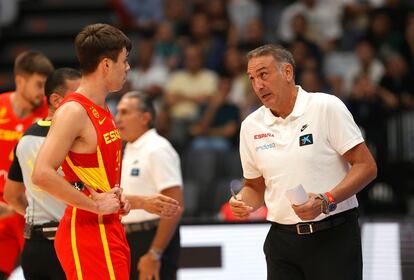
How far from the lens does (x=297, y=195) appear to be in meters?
4.48

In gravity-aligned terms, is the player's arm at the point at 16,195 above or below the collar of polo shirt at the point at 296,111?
below

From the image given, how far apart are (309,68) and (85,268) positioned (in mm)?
7092

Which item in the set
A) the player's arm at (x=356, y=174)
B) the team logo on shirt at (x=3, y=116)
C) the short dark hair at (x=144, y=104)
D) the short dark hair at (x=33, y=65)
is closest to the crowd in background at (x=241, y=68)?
the short dark hair at (x=144, y=104)

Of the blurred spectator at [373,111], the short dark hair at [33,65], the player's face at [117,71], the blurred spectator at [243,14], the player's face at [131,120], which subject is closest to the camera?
the player's face at [117,71]

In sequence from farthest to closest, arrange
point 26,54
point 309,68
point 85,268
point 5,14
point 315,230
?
point 5,14 < point 309,68 < point 26,54 < point 315,230 < point 85,268

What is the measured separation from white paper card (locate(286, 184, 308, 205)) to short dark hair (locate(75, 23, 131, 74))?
1222mm

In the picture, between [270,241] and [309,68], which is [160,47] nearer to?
[309,68]

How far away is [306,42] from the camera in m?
11.6

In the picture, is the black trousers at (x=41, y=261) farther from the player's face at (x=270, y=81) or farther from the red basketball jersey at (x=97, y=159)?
the player's face at (x=270, y=81)

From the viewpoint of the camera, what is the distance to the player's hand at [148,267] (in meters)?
6.16

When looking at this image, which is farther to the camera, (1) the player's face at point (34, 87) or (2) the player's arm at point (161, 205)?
(1) the player's face at point (34, 87)

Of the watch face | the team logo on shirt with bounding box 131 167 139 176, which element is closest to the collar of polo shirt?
the watch face

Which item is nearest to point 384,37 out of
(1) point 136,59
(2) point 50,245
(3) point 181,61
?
(3) point 181,61

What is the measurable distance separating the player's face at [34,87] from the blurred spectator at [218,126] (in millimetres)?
4755
